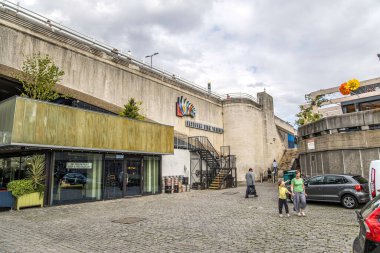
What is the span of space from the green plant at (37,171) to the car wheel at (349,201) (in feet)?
49.0

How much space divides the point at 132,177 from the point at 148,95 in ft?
26.5

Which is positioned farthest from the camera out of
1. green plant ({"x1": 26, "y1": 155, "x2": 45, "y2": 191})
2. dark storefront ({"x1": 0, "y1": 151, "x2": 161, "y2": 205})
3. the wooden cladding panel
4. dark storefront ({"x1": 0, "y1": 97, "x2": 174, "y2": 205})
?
dark storefront ({"x1": 0, "y1": 151, "x2": 161, "y2": 205})

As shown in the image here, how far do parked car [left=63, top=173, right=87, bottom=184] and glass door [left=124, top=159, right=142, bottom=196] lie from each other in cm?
321

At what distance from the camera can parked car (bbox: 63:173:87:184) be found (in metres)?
15.1

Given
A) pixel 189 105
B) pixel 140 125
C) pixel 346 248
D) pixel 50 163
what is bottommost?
pixel 346 248

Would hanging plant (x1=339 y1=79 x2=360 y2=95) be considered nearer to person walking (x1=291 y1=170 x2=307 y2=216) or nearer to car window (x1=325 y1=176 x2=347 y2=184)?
car window (x1=325 y1=176 x2=347 y2=184)

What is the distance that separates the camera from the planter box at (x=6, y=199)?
13.5 m

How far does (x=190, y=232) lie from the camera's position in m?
8.67

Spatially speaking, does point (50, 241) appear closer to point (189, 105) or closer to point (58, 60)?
point (58, 60)

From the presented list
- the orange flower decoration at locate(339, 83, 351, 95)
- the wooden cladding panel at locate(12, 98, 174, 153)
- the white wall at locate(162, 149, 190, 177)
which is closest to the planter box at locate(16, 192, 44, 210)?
the wooden cladding panel at locate(12, 98, 174, 153)

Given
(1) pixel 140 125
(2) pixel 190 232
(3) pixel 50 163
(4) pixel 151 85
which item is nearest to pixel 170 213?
(2) pixel 190 232

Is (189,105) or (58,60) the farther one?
(189,105)

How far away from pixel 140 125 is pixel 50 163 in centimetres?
626

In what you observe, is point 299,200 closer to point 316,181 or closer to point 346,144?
point 316,181
